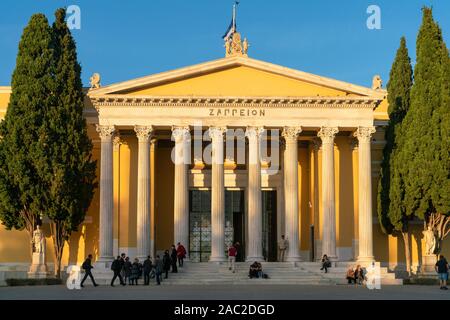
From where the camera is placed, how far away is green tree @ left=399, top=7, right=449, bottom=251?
124 ft

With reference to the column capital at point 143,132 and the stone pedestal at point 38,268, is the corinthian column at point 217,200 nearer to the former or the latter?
the column capital at point 143,132

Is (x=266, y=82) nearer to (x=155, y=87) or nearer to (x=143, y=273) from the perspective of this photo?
(x=155, y=87)

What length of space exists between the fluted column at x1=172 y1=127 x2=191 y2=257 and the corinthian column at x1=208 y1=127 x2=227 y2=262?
129 centimetres

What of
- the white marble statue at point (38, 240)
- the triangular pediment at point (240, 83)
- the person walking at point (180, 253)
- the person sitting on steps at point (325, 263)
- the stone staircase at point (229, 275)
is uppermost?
the triangular pediment at point (240, 83)

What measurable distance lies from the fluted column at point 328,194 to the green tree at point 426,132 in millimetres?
3486

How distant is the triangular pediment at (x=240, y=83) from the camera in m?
39.5

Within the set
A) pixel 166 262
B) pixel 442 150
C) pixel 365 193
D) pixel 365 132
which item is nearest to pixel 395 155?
pixel 365 132

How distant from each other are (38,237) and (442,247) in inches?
819

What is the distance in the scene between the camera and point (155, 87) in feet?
130

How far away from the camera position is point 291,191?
3944 centimetres

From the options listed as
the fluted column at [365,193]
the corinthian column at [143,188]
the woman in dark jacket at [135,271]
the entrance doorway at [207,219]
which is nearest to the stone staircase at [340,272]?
the fluted column at [365,193]

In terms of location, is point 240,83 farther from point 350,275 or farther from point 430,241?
point 430,241

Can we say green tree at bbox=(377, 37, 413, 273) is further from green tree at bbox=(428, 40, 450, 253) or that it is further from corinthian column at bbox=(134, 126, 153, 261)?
corinthian column at bbox=(134, 126, 153, 261)
